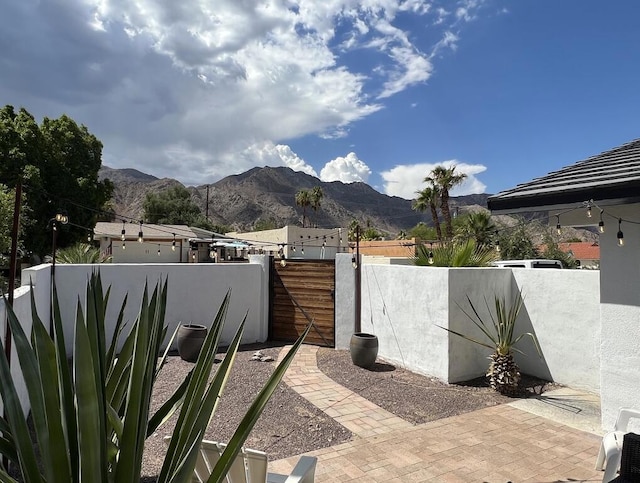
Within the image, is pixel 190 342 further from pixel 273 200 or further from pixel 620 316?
pixel 273 200

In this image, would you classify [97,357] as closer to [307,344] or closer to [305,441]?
[305,441]

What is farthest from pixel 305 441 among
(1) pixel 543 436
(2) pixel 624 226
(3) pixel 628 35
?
(3) pixel 628 35

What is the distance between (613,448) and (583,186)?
2.73m

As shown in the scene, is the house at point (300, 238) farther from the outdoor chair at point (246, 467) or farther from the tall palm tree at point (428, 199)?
the outdoor chair at point (246, 467)

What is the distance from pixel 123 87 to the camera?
12.0 m

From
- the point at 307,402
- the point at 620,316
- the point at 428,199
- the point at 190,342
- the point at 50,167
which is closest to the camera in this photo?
the point at 620,316

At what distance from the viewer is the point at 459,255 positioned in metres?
7.77

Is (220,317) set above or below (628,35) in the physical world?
below

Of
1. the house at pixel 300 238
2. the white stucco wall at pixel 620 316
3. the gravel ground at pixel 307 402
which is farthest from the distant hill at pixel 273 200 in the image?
the white stucco wall at pixel 620 316

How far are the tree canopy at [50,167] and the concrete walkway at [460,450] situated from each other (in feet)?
54.3

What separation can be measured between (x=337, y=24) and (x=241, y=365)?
9.84 meters

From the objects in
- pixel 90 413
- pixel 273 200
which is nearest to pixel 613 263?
pixel 90 413

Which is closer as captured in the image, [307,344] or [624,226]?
[624,226]

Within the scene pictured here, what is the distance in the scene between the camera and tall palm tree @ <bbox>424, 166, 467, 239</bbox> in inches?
1093
